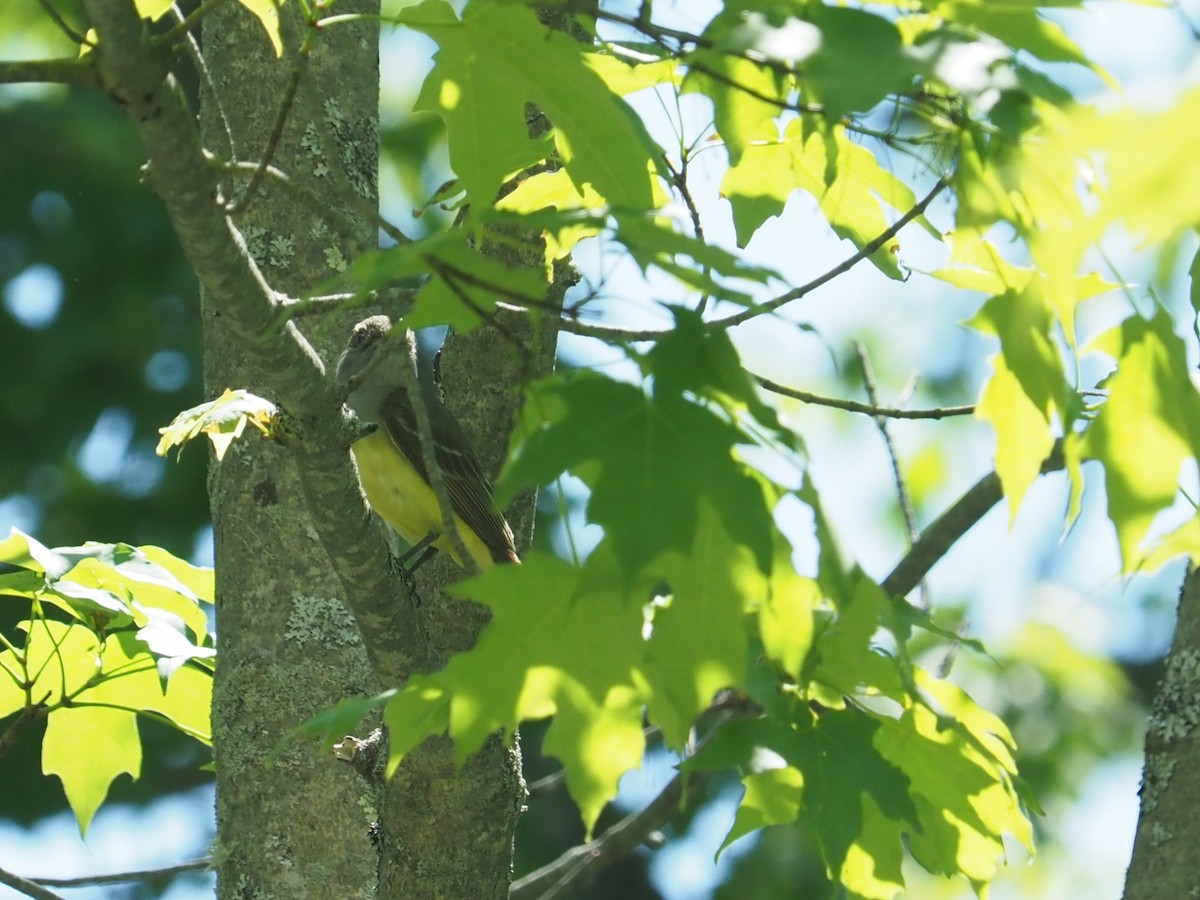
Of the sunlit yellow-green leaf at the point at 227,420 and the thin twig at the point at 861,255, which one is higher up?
the thin twig at the point at 861,255

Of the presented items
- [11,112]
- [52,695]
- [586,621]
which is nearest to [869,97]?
[586,621]

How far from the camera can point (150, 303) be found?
28.2ft

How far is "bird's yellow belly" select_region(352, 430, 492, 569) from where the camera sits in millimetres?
5047

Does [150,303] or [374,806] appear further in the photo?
[150,303]

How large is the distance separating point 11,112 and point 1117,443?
8.42 metres

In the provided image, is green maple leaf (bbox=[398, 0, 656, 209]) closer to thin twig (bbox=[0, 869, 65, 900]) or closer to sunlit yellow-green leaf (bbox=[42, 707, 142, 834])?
sunlit yellow-green leaf (bbox=[42, 707, 142, 834])

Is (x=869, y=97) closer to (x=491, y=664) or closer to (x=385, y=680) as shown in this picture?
(x=491, y=664)

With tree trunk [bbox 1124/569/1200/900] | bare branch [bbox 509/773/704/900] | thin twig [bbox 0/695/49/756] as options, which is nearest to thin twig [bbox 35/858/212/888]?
thin twig [bbox 0/695/49/756]

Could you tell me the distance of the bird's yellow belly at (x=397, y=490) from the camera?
5047 millimetres

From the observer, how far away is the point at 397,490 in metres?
5.12

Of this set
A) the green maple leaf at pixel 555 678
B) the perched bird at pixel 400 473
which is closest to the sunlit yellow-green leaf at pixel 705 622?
the green maple leaf at pixel 555 678

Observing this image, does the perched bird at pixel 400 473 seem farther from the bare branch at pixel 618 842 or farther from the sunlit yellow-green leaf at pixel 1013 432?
the sunlit yellow-green leaf at pixel 1013 432

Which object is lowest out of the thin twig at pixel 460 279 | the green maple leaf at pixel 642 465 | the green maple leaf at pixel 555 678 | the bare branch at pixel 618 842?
the bare branch at pixel 618 842

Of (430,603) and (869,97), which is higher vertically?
(869,97)
